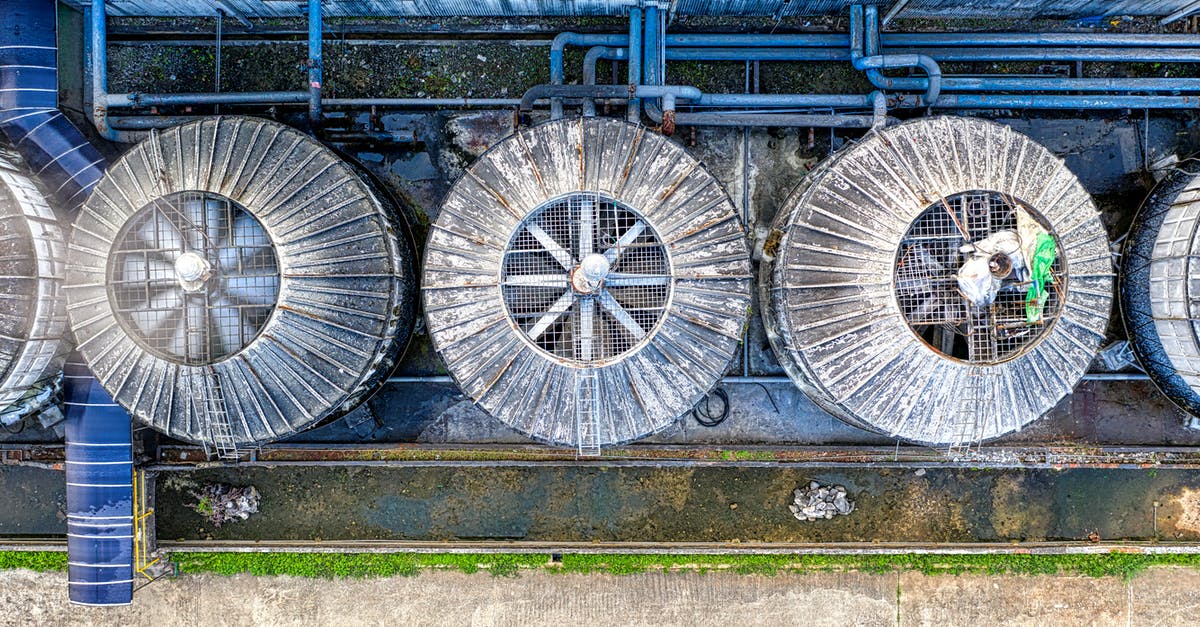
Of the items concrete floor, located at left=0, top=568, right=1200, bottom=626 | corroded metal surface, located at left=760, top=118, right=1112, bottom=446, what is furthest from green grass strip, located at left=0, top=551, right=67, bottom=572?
corroded metal surface, located at left=760, top=118, right=1112, bottom=446

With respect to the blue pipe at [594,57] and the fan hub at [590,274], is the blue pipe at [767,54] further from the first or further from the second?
the fan hub at [590,274]

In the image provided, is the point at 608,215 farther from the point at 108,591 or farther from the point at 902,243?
the point at 108,591

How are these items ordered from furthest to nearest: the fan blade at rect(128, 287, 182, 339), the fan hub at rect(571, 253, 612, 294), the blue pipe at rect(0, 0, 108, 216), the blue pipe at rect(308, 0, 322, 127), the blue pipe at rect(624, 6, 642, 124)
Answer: the blue pipe at rect(308, 0, 322, 127) → the blue pipe at rect(624, 6, 642, 124) → the blue pipe at rect(0, 0, 108, 216) → the fan blade at rect(128, 287, 182, 339) → the fan hub at rect(571, 253, 612, 294)

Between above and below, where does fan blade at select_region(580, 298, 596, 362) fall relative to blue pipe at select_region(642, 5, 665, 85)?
below

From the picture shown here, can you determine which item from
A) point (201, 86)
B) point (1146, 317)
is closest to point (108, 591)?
point (201, 86)

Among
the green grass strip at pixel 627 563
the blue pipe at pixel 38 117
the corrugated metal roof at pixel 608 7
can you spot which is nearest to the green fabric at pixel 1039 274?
the corrugated metal roof at pixel 608 7

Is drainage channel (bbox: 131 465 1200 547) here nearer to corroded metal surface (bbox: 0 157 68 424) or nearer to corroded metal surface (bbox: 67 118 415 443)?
corroded metal surface (bbox: 0 157 68 424)
